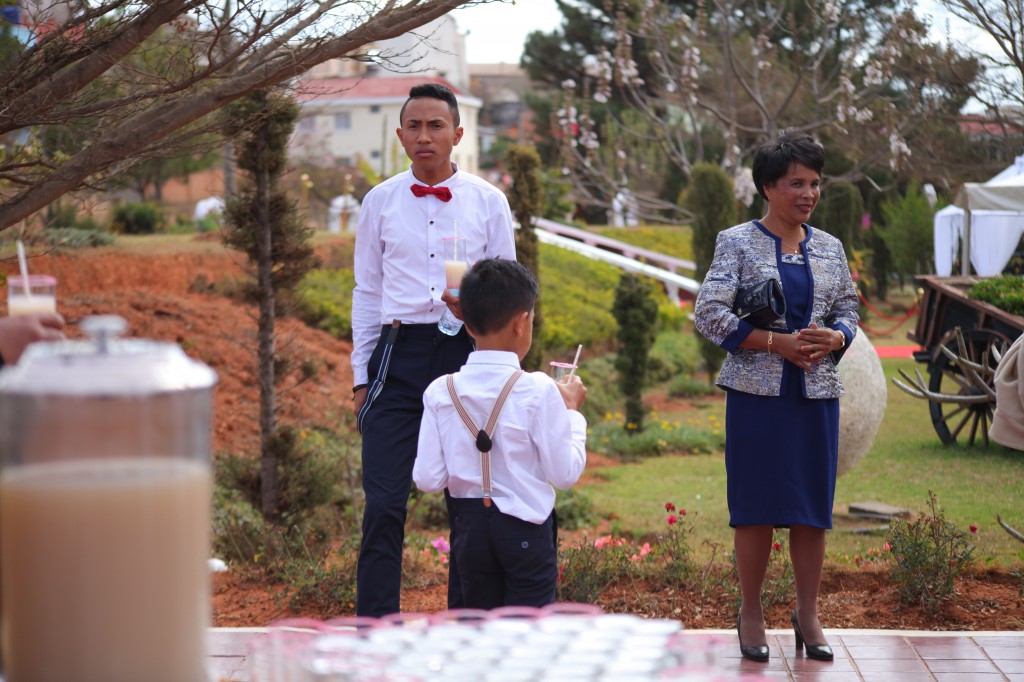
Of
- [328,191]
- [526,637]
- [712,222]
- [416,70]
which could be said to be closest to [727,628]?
[416,70]

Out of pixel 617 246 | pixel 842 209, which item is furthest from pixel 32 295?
pixel 617 246

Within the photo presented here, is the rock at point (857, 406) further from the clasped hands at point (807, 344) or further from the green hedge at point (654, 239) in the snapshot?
the green hedge at point (654, 239)

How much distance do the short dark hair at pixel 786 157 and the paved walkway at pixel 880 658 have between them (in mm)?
1821

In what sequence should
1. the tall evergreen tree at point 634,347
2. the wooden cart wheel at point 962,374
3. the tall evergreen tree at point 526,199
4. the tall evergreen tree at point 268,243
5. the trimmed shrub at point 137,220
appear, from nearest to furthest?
the tall evergreen tree at point 268,243 → the wooden cart wheel at point 962,374 → the tall evergreen tree at point 526,199 → the tall evergreen tree at point 634,347 → the trimmed shrub at point 137,220

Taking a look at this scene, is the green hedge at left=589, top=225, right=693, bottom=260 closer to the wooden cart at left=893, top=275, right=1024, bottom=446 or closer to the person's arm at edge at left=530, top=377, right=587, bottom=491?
the wooden cart at left=893, top=275, right=1024, bottom=446

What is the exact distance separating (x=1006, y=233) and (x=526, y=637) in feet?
74.8

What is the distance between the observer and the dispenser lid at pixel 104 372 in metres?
1.31

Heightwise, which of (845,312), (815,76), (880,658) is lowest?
(880,658)

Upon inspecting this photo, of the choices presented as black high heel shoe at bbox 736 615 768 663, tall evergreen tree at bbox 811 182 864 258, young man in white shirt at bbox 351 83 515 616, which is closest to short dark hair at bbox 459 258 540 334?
young man in white shirt at bbox 351 83 515 616

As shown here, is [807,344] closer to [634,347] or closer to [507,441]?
[507,441]

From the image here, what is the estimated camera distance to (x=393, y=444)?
4336 millimetres

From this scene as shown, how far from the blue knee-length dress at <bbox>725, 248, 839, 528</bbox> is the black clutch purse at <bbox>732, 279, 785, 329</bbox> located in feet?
0.28

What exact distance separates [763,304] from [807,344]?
0.74ft

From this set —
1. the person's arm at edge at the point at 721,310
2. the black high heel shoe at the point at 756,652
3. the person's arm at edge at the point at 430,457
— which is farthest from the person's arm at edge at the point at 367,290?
the black high heel shoe at the point at 756,652
